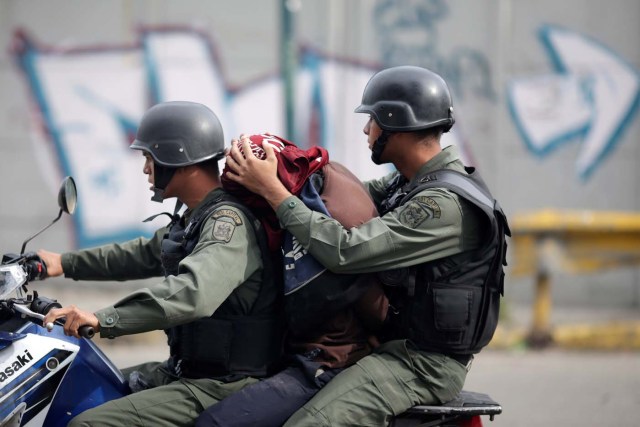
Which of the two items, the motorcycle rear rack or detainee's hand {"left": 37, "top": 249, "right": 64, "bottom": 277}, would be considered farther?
detainee's hand {"left": 37, "top": 249, "right": 64, "bottom": 277}

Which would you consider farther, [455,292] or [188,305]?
[455,292]

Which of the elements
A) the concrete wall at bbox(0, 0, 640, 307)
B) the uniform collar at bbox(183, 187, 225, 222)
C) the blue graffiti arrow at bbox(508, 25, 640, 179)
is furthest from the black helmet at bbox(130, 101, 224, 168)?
the blue graffiti arrow at bbox(508, 25, 640, 179)

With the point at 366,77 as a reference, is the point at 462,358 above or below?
below

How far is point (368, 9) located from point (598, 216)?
3365 mm

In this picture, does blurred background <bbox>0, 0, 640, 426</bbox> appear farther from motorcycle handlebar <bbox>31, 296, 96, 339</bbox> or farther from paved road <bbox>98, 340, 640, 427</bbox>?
motorcycle handlebar <bbox>31, 296, 96, 339</bbox>

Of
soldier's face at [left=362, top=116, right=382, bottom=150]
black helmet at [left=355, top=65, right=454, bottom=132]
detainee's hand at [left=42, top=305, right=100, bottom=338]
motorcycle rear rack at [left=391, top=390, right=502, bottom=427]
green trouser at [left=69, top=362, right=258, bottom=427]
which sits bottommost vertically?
motorcycle rear rack at [left=391, top=390, right=502, bottom=427]

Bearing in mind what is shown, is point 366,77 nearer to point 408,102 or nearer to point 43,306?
point 408,102

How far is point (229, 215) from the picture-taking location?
11.2ft

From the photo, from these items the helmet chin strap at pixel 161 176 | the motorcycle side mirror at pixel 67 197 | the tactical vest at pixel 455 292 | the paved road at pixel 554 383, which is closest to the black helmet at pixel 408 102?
the tactical vest at pixel 455 292

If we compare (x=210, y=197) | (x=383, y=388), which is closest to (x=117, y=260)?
(x=210, y=197)

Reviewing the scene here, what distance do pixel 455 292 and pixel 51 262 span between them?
1.54 meters

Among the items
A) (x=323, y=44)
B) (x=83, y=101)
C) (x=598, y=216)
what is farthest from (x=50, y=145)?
(x=598, y=216)

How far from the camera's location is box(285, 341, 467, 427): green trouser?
332 cm

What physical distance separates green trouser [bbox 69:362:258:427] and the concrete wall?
736 centimetres
